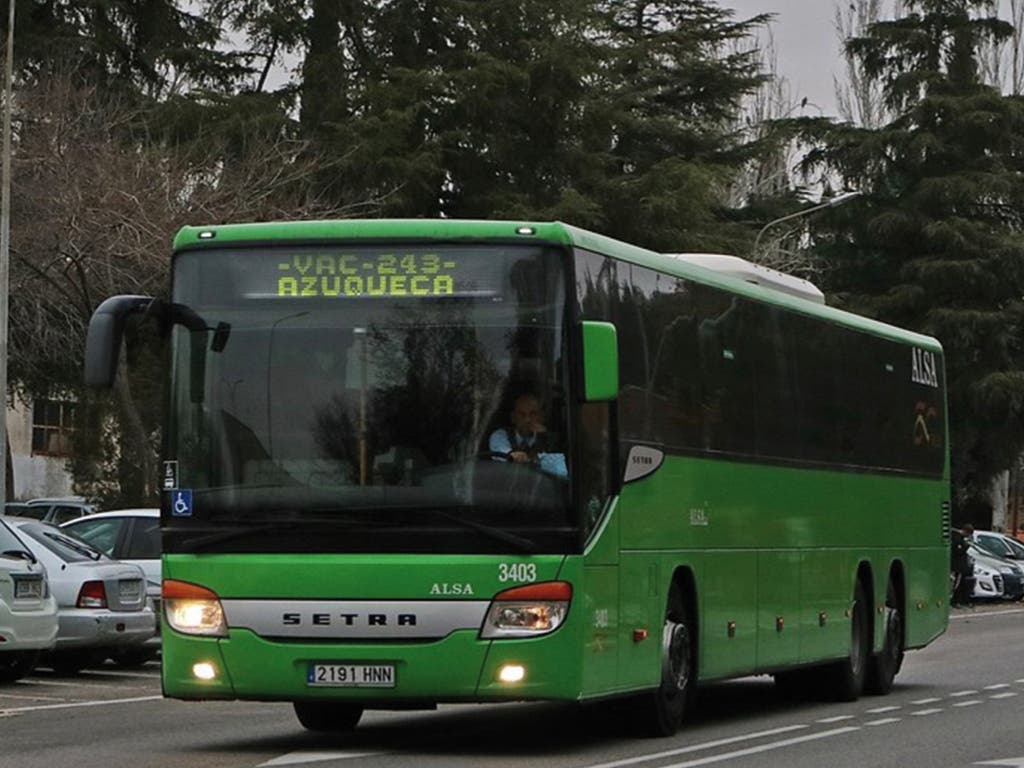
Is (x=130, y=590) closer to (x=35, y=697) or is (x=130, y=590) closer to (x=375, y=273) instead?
(x=35, y=697)

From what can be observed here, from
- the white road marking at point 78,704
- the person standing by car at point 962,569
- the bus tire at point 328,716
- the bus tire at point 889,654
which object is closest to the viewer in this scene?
the bus tire at point 328,716

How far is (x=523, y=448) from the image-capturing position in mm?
14008

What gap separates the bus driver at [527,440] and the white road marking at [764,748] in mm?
1743

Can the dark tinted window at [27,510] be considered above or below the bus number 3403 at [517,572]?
above

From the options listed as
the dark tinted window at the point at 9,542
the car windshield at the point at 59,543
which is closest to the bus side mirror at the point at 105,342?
the dark tinted window at the point at 9,542

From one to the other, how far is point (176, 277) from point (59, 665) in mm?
10389

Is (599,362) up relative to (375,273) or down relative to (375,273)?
down

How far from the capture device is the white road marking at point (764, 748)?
13.9m

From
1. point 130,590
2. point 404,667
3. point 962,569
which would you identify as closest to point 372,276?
point 404,667

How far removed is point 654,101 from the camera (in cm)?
5209

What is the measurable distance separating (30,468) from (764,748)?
64.4 m

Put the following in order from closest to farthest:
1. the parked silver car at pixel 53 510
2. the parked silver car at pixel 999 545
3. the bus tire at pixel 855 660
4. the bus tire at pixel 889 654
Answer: the bus tire at pixel 855 660 → the bus tire at pixel 889 654 → the parked silver car at pixel 53 510 → the parked silver car at pixel 999 545

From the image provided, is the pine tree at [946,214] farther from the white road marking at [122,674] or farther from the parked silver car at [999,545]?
the white road marking at [122,674]

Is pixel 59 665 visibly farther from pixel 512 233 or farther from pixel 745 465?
pixel 512 233
